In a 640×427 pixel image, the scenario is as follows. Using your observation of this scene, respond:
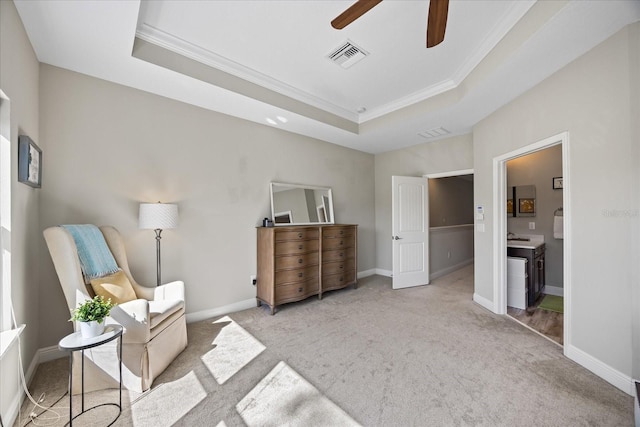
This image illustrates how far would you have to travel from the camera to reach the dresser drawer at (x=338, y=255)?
3.97m

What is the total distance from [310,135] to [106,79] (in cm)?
261

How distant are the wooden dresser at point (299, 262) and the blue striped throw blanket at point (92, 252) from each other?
1.61m

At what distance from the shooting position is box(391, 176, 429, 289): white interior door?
178 inches

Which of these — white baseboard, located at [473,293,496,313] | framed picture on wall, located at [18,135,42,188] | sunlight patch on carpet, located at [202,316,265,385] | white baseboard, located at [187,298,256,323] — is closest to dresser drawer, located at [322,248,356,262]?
white baseboard, located at [187,298,256,323]

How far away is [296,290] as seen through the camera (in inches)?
140

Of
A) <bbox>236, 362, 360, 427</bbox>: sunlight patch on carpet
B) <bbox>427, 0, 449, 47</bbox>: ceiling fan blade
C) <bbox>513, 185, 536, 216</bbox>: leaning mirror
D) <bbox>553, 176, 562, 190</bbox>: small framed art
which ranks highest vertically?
<bbox>427, 0, 449, 47</bbox>: ceiling fan blade

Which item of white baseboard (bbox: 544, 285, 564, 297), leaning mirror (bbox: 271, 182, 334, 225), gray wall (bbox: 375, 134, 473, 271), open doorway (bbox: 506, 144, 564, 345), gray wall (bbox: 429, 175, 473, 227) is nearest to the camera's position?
open doorway (bbox: 506, 144, 564, 345)

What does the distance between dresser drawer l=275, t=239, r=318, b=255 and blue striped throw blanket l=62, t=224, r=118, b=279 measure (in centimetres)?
169

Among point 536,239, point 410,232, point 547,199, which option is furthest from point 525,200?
point 410,232

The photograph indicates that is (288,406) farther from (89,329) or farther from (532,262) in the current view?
(532,262)

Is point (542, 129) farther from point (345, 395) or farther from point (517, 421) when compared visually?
point (345, 395)

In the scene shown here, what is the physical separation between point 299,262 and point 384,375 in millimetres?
1819

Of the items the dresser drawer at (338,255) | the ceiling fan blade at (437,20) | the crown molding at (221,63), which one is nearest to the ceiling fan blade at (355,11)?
the ceiling fan blade at (437,20)

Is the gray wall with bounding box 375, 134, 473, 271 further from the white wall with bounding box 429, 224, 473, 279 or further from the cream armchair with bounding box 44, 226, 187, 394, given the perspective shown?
the cream armchair with bounding box 44, 226, 187, 394
